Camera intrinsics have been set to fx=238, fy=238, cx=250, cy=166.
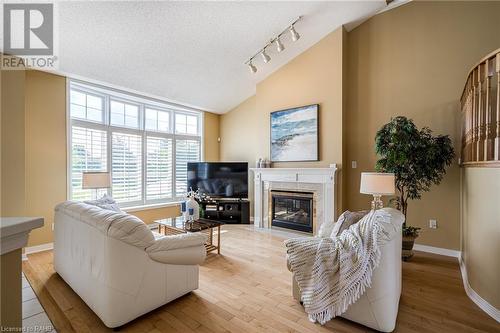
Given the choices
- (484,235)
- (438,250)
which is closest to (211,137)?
(438,250)

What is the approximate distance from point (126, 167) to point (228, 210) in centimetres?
240

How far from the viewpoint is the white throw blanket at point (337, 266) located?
1821mm

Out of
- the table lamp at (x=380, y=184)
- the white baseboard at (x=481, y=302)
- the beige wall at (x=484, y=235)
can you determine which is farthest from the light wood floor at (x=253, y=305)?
the table lamp at (x=380, y=184)

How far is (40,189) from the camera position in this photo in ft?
12.3

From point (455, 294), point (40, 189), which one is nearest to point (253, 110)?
point (40, 189)

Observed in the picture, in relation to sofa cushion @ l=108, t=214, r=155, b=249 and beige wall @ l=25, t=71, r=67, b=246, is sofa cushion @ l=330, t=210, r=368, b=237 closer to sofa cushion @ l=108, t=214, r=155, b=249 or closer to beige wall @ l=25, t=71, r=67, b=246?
sofa cushion @ l=108, t=214, r=155, b=249

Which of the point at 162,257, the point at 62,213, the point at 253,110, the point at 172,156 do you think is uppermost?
the point at 253,110

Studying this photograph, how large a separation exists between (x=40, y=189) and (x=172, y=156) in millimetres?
2559

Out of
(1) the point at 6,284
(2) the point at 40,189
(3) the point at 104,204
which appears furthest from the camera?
(2) the point at 40,189

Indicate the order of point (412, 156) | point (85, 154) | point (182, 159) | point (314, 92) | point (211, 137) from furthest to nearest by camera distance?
1. point (211, 137)
2. point (182, 159)
3. point (314, 92)
4. point (85, 154)
5. point (412, 156)

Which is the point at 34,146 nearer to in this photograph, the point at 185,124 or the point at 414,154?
the point at 185,124

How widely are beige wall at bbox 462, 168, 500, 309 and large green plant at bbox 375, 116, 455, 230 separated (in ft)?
2.05

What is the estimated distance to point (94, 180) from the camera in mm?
3695

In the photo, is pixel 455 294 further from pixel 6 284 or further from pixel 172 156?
pixel 172 156
